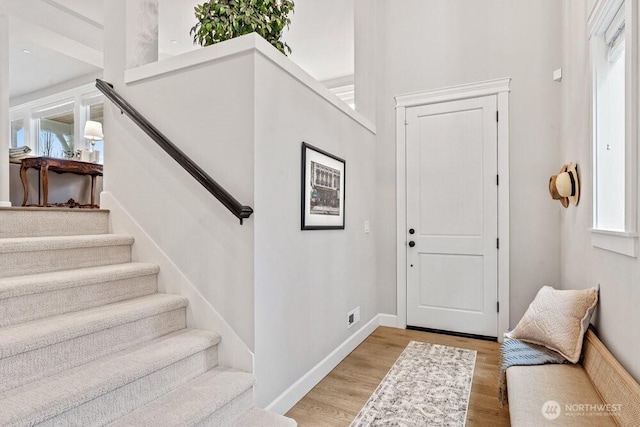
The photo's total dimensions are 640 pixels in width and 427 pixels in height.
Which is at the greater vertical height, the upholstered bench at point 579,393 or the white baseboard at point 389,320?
the upholstered bench at point 579,393

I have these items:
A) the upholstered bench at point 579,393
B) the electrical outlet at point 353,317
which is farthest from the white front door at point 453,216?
the upholstered bench at point 579,393

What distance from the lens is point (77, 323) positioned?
1624mm

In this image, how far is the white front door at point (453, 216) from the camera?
3441 mm

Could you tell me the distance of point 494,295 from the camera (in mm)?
3418

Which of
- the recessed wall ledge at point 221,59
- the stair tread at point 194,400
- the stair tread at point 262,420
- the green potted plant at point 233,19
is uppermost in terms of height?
the green potted plant at point 233,19

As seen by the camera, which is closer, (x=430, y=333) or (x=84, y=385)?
(x=84, y=385)

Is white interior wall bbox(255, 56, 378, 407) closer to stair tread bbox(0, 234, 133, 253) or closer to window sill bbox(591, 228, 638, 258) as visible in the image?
stair tread bbox(0, 234, 133, 253)

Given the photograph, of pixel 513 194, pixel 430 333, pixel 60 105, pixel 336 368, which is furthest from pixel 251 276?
pixel 60 105

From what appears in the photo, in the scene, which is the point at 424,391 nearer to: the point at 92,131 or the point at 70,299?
the point at 70,299

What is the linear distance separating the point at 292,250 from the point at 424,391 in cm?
131

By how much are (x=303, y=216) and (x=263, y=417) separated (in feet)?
3.93

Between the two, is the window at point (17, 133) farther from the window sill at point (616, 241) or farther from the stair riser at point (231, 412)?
the window sill at point (616, 241)

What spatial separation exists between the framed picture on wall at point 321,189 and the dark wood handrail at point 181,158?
624 mm

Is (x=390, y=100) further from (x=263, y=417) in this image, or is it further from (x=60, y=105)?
(x=60, y=105)
